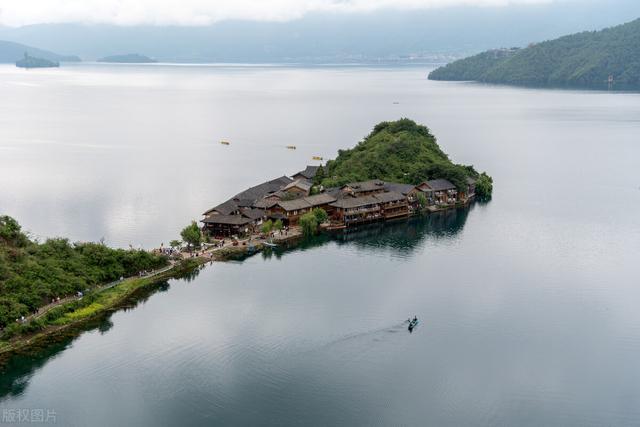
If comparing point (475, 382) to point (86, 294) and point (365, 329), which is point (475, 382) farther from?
point (86, 294)

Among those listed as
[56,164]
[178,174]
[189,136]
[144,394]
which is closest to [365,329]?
[144,394]

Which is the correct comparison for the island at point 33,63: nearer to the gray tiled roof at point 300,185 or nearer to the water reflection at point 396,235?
→ the gray tiled roof at point 300,185

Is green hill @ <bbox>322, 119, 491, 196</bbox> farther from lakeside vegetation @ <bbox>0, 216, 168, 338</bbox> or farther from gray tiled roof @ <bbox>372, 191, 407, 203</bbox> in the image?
lakeside vegetation @ <bbox>0, 216, 168, 338</bbox>

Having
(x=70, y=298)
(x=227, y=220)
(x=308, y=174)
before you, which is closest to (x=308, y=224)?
(x=227, y=220)

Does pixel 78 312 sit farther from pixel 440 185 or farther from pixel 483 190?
pixel 483 190

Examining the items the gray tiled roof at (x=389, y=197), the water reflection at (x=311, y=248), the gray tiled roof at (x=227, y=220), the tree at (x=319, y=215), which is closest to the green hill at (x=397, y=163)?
the gray tiled roof at (x=389, y=197)
